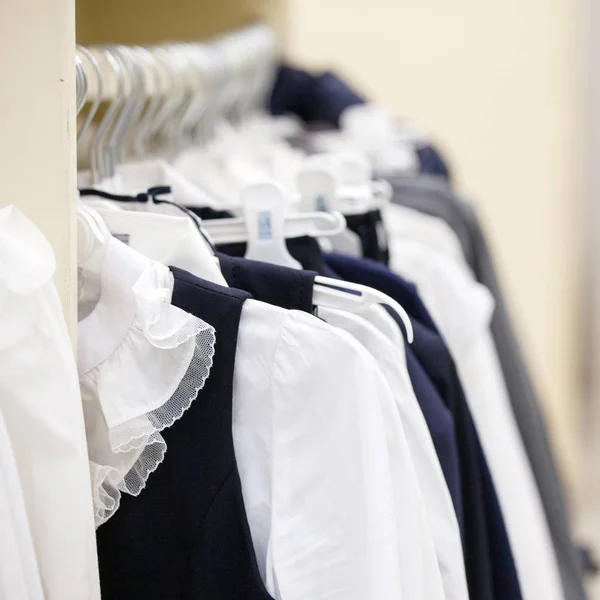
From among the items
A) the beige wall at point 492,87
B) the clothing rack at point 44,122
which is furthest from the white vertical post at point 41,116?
the beige wall at point 492,87

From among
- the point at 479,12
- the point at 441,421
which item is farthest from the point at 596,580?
the point at 441,421

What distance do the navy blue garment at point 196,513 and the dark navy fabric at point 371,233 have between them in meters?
0.32

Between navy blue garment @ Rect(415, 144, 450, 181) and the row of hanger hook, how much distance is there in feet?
1.08

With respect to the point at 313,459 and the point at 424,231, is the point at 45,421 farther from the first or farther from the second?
the point at 424,231

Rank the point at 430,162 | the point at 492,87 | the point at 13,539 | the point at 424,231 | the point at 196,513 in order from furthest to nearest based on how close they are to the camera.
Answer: the point at 492,87 → the point at 430,162 → the point at 424,231 → the point at 196,513 → the point at 13,539

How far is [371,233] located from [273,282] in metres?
0.27

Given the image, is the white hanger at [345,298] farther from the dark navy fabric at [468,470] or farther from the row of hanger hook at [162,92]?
the row of hanger hook at [162,92]

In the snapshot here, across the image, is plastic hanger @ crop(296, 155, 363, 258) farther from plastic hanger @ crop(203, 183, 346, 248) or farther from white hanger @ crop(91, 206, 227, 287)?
white hanger @ crop(91, 206, 227, 287)

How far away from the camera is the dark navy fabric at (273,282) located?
2.21ft

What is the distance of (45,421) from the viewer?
564 millimetres

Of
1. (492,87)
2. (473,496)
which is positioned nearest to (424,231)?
(473,496)

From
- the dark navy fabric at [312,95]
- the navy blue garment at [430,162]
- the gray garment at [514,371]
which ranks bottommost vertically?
the gray garment at [514,371]

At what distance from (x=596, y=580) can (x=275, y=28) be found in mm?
1588

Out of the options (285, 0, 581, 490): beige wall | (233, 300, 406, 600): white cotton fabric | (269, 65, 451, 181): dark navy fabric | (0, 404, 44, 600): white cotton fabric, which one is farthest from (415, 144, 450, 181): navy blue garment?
(0, 404, 44, 600): white cotton fabric
